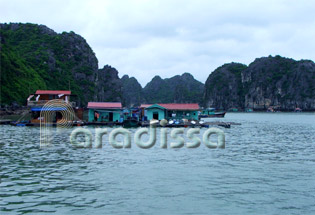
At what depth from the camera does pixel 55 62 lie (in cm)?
14225

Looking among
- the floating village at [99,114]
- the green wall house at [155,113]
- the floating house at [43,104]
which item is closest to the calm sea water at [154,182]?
the floating village at [99,114]

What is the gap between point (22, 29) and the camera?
163m

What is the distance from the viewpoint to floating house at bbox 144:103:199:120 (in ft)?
190

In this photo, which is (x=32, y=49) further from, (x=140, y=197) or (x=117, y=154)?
(x=140, y=197)

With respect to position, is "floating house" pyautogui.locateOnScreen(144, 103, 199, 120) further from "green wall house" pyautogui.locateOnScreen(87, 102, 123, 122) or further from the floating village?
"green wall house" pyautogui.locateOnScreen(87, 102, 123, 122)

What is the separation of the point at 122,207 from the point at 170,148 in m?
15.3

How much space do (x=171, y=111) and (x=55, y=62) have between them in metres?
97.9

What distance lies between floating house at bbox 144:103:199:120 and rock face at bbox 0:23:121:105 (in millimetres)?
57697

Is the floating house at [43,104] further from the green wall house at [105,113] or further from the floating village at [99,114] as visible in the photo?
the green wall house at [105,113]

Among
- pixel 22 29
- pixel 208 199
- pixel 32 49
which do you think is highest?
pixel 22 29

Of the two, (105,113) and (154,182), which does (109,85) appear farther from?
(154,182)

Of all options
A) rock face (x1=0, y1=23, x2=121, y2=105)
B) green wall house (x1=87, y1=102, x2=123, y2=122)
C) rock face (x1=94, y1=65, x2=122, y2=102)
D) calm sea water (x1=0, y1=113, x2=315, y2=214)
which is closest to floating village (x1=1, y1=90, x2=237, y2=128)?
green wall house (x1=87, y1=102, x2=123, y2=122)

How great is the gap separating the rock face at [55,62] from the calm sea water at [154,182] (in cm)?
8755

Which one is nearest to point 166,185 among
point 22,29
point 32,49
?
point 32,49
